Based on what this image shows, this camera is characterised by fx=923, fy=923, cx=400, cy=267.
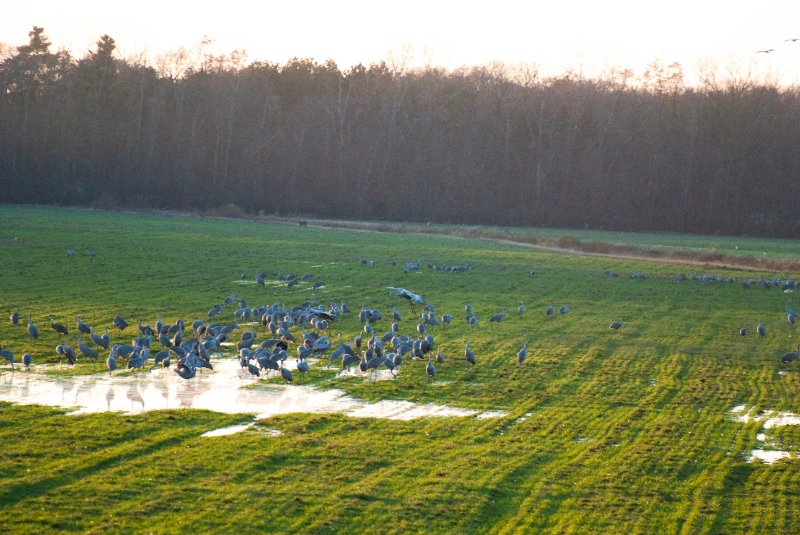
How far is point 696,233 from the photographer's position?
3506 inches

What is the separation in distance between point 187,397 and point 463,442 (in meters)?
4.66

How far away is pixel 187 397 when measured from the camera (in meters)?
14.3

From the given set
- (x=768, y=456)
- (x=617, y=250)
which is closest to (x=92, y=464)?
(x=768, y=456)

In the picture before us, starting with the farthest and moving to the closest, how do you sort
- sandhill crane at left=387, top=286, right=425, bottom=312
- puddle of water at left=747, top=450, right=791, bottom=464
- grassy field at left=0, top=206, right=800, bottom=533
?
sandhill crane at left=387, top=286, right=425, bottom=312
puddle of water at left=747, top=450, right=791, bottom=464
grassy field at left=0, top=206, right=800, bottom=533

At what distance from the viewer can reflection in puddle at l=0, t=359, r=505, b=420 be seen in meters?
13.5

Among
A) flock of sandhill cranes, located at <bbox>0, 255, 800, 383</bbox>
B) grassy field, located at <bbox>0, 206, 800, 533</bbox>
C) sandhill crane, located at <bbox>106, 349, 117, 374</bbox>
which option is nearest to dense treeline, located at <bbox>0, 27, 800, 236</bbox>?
grassy field, located at <bbox>0, 206, 800, 533</bbox>

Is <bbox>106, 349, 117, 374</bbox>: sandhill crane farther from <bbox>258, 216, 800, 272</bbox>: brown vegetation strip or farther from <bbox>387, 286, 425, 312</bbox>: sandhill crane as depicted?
<bbox>258, 216, 800, 272</bbox>: brown vegetation strip

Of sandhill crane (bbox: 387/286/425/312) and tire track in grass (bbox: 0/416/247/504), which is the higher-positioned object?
sandhill crane (bbox: 387/286/425/312)

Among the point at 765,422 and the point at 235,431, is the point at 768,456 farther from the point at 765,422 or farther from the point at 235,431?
the point at 235,431

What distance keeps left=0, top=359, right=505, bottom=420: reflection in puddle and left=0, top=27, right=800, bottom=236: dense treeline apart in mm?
72905

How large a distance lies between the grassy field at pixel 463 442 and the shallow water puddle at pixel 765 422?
10 cm

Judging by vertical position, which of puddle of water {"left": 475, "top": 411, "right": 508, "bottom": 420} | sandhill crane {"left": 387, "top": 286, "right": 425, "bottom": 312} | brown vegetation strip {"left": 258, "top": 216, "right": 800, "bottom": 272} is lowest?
puddle of water {"left": 475, "top": 411, "right": 508, "bottom": 420}

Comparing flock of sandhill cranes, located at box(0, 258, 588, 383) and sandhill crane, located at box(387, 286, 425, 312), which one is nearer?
flock of sandhill cranes, located at box(0, 258, 588, 383)

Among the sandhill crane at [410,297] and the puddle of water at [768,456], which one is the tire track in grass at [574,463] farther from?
the sandhill crane at [410,297]
